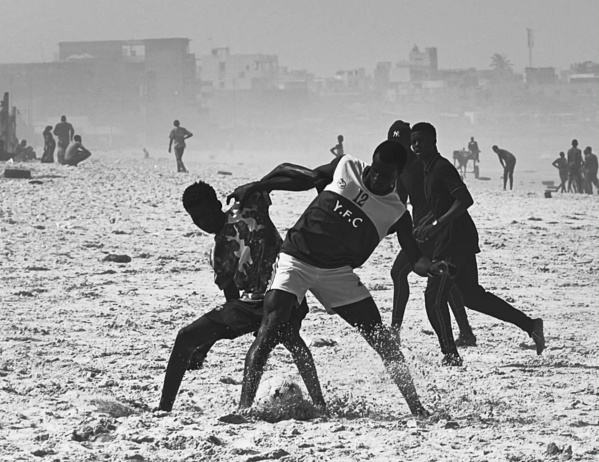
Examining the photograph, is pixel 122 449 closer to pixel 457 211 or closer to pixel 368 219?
pixel 368 219

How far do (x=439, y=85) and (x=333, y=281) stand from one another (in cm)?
9936

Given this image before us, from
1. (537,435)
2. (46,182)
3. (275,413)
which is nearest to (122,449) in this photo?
(275,413)

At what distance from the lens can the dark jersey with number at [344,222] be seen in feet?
16.9

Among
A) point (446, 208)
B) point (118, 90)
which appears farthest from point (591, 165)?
point (118, 90)

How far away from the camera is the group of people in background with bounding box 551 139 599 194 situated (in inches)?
1083

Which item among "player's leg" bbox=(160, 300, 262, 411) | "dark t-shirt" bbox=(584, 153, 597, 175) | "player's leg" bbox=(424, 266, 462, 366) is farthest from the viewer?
"dark t-shirt" bbox=(584, 153, 597, 175)

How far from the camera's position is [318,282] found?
5.21 m

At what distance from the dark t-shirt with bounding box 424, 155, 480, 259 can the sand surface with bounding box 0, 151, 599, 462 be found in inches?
28.2

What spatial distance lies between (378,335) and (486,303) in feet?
6.48

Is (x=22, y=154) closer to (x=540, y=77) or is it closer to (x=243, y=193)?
(x=243, y=193)

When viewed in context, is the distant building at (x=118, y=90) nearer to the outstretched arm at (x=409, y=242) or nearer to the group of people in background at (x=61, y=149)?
the group of people in background at (x=61, y=149)

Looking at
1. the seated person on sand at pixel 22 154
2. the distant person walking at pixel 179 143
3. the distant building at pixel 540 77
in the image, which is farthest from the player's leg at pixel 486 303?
the distant building at pixel 540 77

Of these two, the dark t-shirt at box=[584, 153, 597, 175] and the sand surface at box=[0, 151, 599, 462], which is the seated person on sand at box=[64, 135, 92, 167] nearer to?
the dark t-shirt at box=[584, 153, 597, 175]

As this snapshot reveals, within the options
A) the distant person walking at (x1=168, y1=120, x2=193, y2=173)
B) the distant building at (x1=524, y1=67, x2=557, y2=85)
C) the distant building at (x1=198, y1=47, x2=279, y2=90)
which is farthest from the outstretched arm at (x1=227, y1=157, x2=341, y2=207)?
Result: the distant building at (x1=198, y1=47, x2=279, y2=90)
